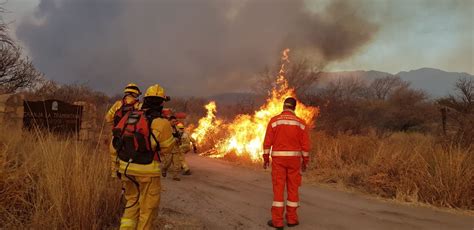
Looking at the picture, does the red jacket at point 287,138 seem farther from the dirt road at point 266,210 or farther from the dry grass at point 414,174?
the dry grass at point 414,174

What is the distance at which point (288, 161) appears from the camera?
6.15m

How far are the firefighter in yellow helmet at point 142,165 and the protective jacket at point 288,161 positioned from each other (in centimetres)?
212

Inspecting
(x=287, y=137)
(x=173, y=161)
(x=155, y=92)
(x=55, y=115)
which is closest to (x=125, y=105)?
(x=155, y=92)

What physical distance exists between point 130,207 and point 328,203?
465cm

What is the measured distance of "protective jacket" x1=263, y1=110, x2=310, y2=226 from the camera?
610 centimetres

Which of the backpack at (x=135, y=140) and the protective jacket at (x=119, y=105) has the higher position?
the protective jacket at (x=119, y=105)

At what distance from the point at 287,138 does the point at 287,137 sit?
2 cm

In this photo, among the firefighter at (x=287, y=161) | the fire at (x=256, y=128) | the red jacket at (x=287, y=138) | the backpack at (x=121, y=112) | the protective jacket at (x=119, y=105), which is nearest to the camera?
the firefighter at (x=287, y=161)

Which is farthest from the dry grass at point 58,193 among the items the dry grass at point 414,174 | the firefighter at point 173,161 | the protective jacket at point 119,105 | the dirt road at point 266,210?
the dry grass at point 414,174

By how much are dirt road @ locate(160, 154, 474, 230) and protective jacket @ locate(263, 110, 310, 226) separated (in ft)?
1.19

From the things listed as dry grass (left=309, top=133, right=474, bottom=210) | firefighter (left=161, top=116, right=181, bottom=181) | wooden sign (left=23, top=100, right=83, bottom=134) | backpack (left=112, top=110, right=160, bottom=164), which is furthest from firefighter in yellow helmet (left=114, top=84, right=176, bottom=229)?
wooden sign (left=23, top=100, right=83, bottom=134)

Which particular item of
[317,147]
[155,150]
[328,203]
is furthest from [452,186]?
[155,150]

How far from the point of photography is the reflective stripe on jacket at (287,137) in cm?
621

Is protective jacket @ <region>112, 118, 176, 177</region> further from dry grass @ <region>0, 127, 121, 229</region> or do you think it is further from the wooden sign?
the wooden sign
